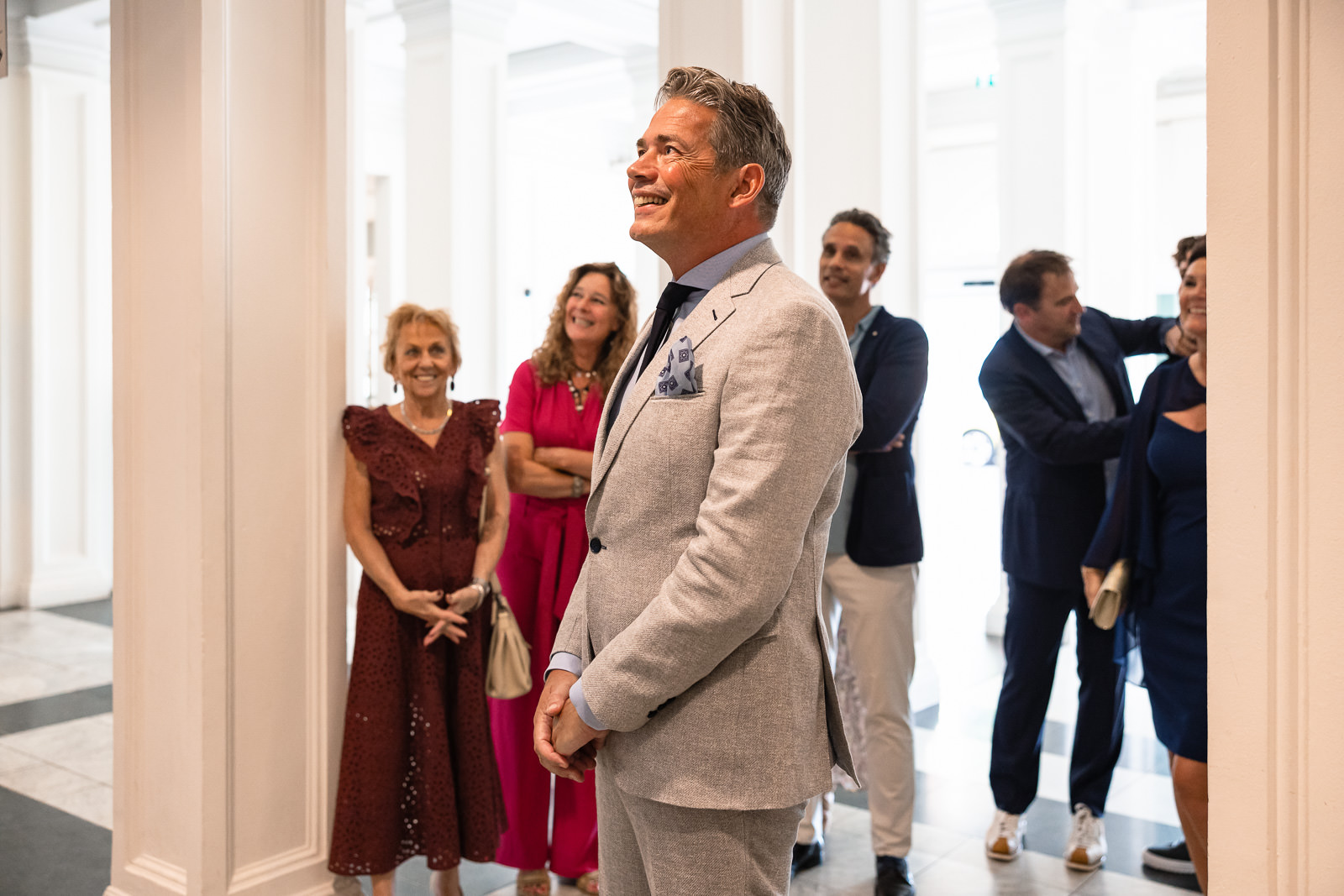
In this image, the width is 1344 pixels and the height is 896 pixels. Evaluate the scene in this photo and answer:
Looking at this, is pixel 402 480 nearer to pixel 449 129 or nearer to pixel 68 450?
pixel 449 129

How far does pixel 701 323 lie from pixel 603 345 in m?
1.82

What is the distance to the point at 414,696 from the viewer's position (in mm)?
2998

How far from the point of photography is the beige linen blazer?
1439mm

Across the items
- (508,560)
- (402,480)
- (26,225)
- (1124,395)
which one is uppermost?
(26,225)

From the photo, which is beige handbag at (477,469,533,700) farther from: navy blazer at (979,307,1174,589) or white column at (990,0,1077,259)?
white column at (990,0,1077,259)

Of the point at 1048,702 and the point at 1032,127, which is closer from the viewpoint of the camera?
the point at 1048,702

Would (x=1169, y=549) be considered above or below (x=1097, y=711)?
above

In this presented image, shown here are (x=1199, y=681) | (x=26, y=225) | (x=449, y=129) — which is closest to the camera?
(x=1199, y=681)

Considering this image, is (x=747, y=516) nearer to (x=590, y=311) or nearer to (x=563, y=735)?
(x=563, y=735)

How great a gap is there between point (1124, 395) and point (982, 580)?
17.7 feet

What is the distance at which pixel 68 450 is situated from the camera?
795 cm
